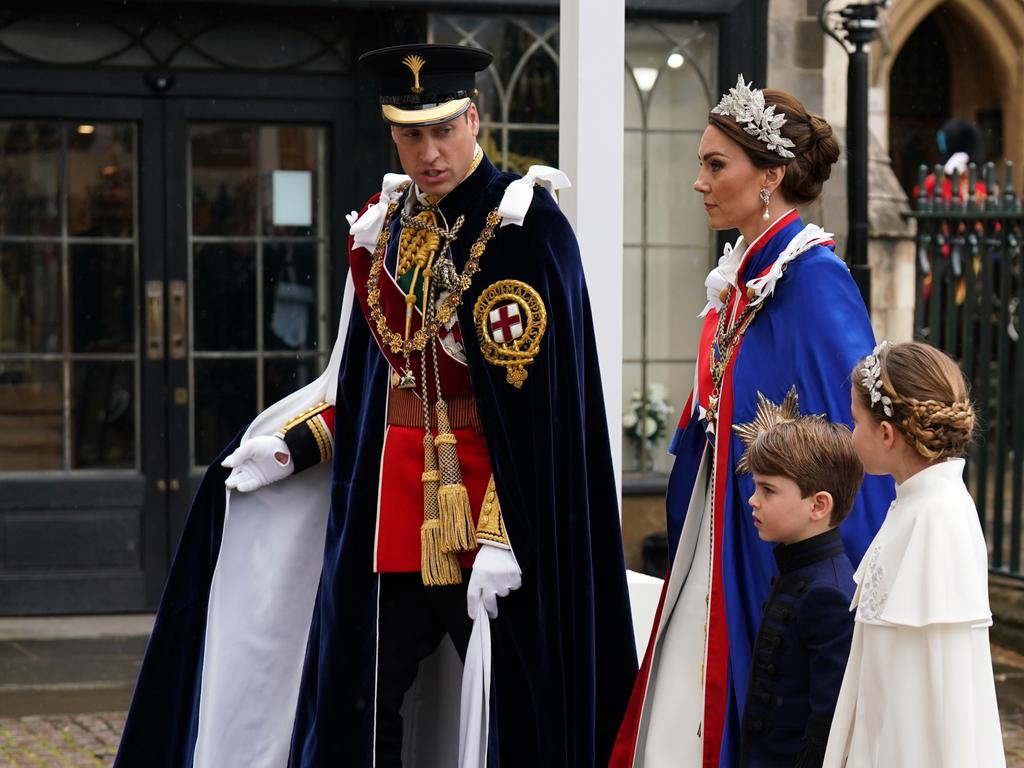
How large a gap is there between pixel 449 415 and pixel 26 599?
4.33m

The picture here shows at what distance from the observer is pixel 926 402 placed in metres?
2.62

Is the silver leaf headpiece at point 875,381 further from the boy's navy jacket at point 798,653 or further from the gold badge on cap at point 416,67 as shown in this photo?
the gold badge on cap at point 416,67

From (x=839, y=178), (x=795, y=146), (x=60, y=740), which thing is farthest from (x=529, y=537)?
(x=839, y=178)

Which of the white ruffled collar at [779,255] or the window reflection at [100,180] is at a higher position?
the window reflection at [100,180]

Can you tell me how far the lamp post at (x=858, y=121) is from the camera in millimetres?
7137

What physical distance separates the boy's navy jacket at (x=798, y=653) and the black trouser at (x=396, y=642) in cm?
84

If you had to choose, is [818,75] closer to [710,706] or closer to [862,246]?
[862,246]

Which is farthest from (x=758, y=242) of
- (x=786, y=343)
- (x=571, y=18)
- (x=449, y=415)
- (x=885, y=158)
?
(x=885, y=158)

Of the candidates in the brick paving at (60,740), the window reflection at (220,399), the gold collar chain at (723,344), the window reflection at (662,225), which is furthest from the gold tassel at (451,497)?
the window reflection at (662,225)

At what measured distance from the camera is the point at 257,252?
24.5 feet

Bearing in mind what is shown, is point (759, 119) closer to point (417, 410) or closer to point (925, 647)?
point (417, 410)

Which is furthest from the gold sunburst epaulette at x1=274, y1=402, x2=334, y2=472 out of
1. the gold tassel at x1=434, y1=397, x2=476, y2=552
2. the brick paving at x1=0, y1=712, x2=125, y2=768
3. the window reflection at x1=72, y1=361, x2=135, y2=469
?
the window reflection at x1=72, y1=361, x2=135, y2=469

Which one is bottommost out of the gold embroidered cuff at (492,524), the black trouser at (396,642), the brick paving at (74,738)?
the brick paving at (74,738)

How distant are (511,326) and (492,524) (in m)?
0.40
